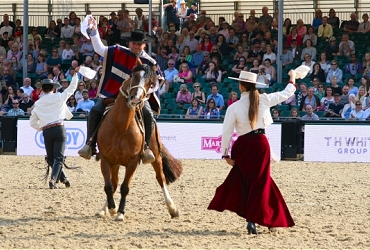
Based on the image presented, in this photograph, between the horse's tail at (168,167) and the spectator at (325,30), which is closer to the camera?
the horse's tail at (168,167)

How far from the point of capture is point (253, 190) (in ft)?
28.6

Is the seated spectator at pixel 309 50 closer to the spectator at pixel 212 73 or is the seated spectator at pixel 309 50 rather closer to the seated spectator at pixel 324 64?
the seated spectator at pixel 324 64

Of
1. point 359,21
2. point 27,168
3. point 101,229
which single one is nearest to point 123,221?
point 101,229

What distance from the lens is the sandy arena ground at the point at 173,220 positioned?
8.37 meters

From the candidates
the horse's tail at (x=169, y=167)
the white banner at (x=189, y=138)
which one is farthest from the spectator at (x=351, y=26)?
the horse's tail at (x=169, y=167)

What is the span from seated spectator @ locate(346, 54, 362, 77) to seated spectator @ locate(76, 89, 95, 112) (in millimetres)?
7037

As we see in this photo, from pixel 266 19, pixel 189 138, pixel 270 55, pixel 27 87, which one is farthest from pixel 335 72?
pixel 27 87

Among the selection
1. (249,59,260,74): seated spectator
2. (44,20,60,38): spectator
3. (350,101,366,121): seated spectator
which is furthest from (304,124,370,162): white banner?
(44,20,60,38): spectator

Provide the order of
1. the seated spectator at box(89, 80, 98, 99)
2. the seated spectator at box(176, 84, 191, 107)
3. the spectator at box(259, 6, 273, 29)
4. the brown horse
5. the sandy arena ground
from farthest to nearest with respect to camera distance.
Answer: the spectator at box(259, 6, 273, 29), the seated spectator at box(89, 80, 98, 99), the seated spectator at box(176, 84, 191, 107), the brown horse, the sandy arena ground

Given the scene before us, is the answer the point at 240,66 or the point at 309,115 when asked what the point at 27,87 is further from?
the point at 309,115

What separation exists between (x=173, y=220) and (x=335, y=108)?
1111 cm

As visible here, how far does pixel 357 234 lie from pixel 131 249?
2.57 m

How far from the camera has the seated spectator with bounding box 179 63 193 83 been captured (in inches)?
906

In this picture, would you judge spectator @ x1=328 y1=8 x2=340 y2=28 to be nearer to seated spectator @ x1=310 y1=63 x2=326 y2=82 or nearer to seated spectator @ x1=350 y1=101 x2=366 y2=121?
seated spectator @ x1=310 y1=63 x2=326 y2=82
